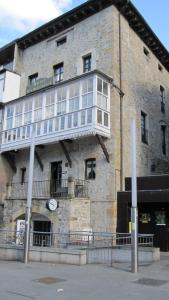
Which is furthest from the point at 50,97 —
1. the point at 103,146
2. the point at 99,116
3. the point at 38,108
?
the point at 103,146

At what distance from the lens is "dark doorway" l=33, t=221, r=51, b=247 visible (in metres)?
17.0

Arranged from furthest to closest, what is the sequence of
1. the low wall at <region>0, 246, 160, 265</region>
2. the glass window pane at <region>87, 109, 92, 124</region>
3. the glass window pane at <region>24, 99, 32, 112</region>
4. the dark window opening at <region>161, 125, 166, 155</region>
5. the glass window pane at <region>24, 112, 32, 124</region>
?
the dark window opening at <region>161, 125, 166, 155</region> < the glass window pane at <region>24, 99, 32, 112</region> < the glass window pane at <region>24, 112, 32, 124</region> < the glass window pane at <region>87, 109, 92, 124</region> < the low wall at <region>0, 246, 160, 265</region>

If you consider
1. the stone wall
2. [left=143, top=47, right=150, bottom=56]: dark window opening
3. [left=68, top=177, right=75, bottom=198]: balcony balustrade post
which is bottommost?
the stone wall

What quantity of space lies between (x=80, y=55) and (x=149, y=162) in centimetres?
852

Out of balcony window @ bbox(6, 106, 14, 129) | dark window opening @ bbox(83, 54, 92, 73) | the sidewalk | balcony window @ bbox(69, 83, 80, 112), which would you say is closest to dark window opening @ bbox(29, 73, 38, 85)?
balcony window @ bbox(6, 106, 14, 129)

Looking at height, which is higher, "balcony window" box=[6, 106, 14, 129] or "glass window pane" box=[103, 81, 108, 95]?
"glass window pane" box=[103, 81, 108, 95]

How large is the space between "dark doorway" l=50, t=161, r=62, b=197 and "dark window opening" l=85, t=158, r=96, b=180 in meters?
1.85

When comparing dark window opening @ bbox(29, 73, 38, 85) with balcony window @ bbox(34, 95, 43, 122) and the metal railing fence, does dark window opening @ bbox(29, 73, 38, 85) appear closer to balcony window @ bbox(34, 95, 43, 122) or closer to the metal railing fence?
balcony window @ bbox(34, 95, 43, 122)

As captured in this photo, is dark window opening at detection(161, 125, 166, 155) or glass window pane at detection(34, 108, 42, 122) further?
dark window opening at detection(161, 125, 166, 155)

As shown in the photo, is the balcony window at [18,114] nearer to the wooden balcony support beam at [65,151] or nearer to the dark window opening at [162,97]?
the wooden balcony support beam at [65,151]

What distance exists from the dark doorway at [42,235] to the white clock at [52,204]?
54.7 inches

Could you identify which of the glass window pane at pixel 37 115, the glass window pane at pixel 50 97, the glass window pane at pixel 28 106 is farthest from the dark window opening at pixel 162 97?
the glass window pane at pixel 28 106

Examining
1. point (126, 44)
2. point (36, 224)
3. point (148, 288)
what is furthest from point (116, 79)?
point (148, 288)

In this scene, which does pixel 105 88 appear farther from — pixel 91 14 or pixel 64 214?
pixel 64 214
